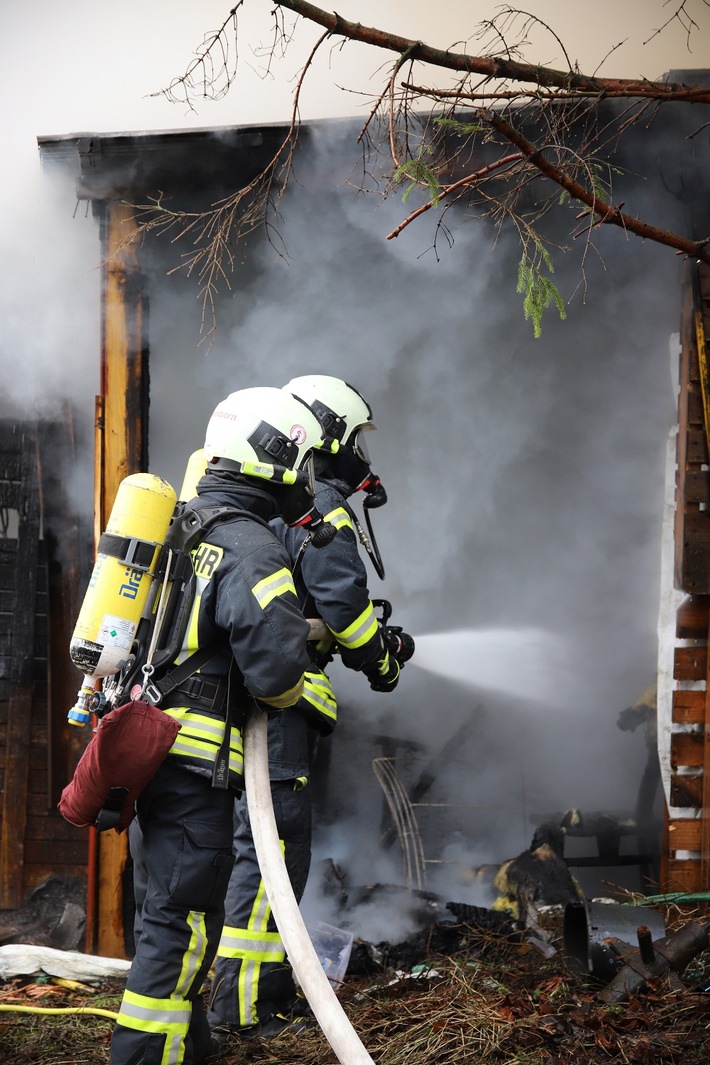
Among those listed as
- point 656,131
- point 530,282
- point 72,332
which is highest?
point 656,131

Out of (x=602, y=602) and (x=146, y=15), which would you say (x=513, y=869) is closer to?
(x=602, y=602)

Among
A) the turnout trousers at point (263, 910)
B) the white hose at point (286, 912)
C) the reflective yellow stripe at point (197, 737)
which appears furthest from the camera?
the turnout trousers at point (263, 910)

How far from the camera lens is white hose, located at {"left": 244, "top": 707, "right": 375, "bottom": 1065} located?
8.91 ft

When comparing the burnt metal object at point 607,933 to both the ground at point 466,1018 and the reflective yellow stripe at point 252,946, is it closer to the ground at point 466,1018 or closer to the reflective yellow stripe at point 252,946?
the ground at point 466,1018

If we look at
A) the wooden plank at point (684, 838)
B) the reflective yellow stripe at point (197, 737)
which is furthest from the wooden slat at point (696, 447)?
the reflective yellow stripe at point (197, 737)

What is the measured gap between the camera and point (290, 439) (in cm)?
348

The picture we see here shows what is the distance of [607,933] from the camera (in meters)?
3.79

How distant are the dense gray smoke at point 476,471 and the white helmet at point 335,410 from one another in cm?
141

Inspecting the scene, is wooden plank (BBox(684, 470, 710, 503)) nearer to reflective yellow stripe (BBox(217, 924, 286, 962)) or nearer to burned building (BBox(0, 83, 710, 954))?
burned building (BBox(0, 83, 710, 954))

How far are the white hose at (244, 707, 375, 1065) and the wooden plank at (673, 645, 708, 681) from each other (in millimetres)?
2855

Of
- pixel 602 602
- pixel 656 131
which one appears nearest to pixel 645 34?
pixel 656 131

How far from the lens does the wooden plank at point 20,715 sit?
5172 millimetres

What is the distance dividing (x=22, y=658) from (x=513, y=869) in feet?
9.69

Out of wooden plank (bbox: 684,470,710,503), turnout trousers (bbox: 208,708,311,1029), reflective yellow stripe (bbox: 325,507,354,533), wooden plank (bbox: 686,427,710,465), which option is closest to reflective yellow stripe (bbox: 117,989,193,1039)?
turnout trousers (bbox: 208,708,311,1029)
